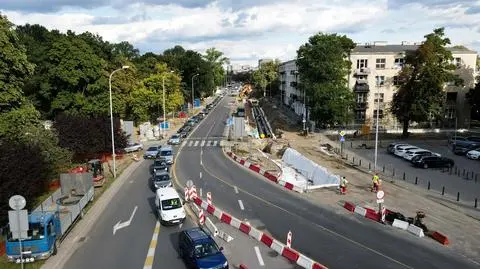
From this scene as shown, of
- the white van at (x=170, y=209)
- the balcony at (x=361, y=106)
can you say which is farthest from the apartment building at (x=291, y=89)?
the white van at (x=170, y=209)

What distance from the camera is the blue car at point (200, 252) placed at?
18578 mm

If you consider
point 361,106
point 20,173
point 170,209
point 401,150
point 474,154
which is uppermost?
point 361,106

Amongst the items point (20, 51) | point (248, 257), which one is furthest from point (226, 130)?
point (248, 257)

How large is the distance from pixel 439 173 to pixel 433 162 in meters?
2.82

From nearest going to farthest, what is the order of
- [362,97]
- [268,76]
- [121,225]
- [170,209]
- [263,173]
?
[170,209] → [121,225] → [263,173] → [362,97] → [268,76]

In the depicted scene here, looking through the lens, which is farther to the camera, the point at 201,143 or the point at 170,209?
the point at 201,143

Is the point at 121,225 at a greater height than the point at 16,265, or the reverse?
the point at 16,265

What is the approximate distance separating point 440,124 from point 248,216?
2401 inches

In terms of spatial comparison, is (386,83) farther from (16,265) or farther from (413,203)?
→ (16,265)

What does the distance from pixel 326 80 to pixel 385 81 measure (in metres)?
13.9

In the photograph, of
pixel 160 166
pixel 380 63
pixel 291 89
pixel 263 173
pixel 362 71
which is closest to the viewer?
pixel 160 166

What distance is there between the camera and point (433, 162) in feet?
158

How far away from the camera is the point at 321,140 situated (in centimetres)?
6662

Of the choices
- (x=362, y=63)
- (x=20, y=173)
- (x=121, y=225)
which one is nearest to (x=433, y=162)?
(x=362, y=63)
